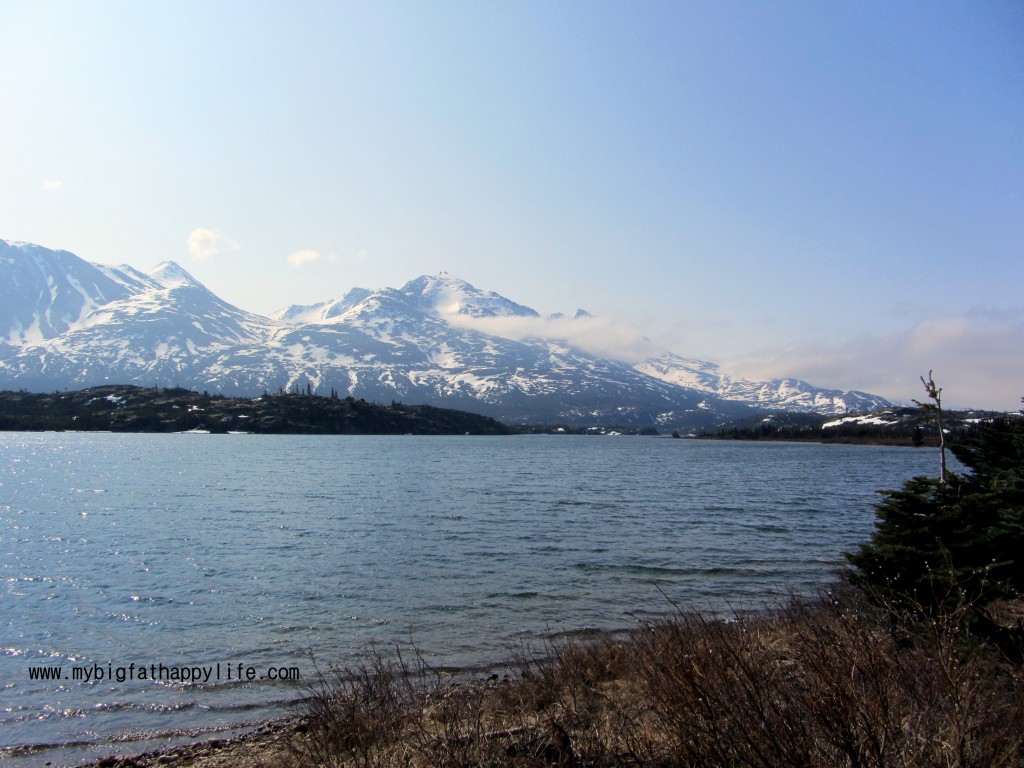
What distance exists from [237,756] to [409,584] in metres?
14.2

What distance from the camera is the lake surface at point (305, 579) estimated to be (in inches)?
577

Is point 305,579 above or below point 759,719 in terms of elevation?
below

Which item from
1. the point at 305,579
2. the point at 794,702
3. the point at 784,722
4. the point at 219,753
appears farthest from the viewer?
the point at 305,579

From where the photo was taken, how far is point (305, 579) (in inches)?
1009

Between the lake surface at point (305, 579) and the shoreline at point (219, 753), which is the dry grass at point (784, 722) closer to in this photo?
the shoreline at point (219, 753)

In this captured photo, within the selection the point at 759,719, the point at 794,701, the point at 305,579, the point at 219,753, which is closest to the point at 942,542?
the point at 794,701

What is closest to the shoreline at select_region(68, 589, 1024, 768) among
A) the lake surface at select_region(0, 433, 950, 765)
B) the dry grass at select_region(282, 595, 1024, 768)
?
the dry grass at select_region(282, 595, 1024, 768)

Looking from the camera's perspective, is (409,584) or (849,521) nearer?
(409,584)

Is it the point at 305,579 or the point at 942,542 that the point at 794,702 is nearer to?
the point at 942,542

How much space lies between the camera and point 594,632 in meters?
18.7

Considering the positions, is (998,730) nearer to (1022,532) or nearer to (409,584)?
(1022,532)

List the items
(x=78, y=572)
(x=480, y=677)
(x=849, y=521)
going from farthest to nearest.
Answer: (x=849, y=521)
(x=78, y=572)
(x=480, y=677)

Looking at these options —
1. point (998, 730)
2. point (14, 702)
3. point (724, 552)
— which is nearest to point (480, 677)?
point (14, 702)

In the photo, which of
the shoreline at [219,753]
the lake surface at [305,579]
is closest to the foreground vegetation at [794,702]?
the shoreline at [219,753]
